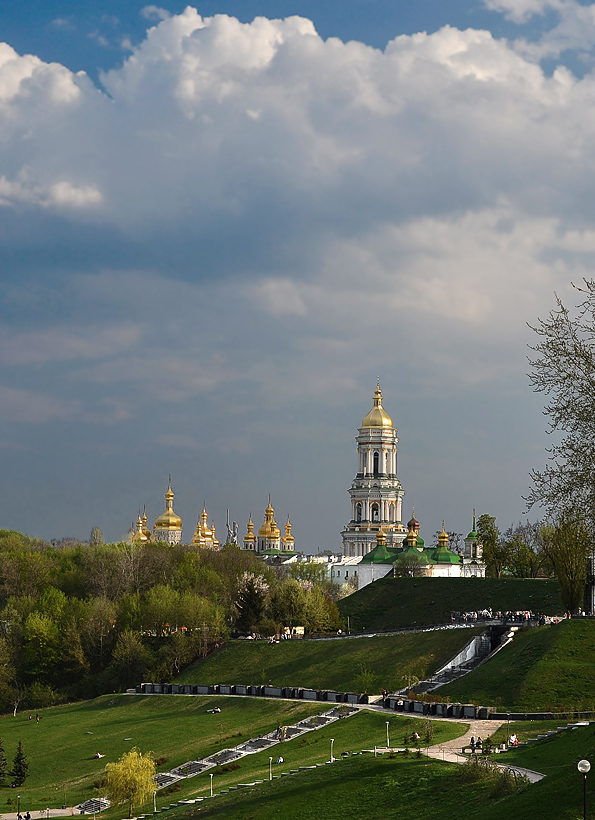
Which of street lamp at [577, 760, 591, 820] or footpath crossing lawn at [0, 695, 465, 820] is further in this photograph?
footpath crossing lawn at [0, 695, 465, 820]

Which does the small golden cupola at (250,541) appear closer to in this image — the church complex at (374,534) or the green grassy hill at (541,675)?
the church complex at (374,534)

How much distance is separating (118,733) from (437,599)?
3820cm

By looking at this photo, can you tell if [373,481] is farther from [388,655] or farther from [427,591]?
[388,655]

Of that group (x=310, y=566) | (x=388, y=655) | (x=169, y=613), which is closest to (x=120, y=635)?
(x=169, y=613)

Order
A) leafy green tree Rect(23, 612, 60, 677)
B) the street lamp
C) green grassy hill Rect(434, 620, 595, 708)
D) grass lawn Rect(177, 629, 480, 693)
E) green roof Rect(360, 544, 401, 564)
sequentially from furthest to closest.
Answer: green roof Rect(360, 544, 401, 564) < leafy green tree Rect(23, 612, 60, 677) < grass lawn Rect(177, 629, 480, 693) < green grassy hill Rect(434, 620, 595, 708) < the street lamp

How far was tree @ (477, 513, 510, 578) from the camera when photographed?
111 m

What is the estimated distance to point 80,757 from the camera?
5728cm

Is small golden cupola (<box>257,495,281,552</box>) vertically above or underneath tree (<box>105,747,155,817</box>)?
above

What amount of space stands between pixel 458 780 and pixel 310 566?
92.8m

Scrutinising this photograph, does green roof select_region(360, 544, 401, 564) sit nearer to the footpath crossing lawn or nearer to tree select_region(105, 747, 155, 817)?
the footpath crossing lawn

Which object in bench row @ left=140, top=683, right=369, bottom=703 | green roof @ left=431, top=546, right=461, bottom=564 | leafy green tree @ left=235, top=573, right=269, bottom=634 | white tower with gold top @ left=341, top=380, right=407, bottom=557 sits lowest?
bench row @ left=140, top=683, right=369, bottom=703

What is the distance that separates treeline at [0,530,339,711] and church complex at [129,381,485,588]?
882 inches

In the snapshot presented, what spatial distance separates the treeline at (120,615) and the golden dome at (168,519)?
8464cm

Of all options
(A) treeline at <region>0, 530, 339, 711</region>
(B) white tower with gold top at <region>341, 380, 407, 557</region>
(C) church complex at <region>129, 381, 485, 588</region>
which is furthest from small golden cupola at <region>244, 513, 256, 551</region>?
(A) treeline at <region>0, 530, 339, 711</region>
